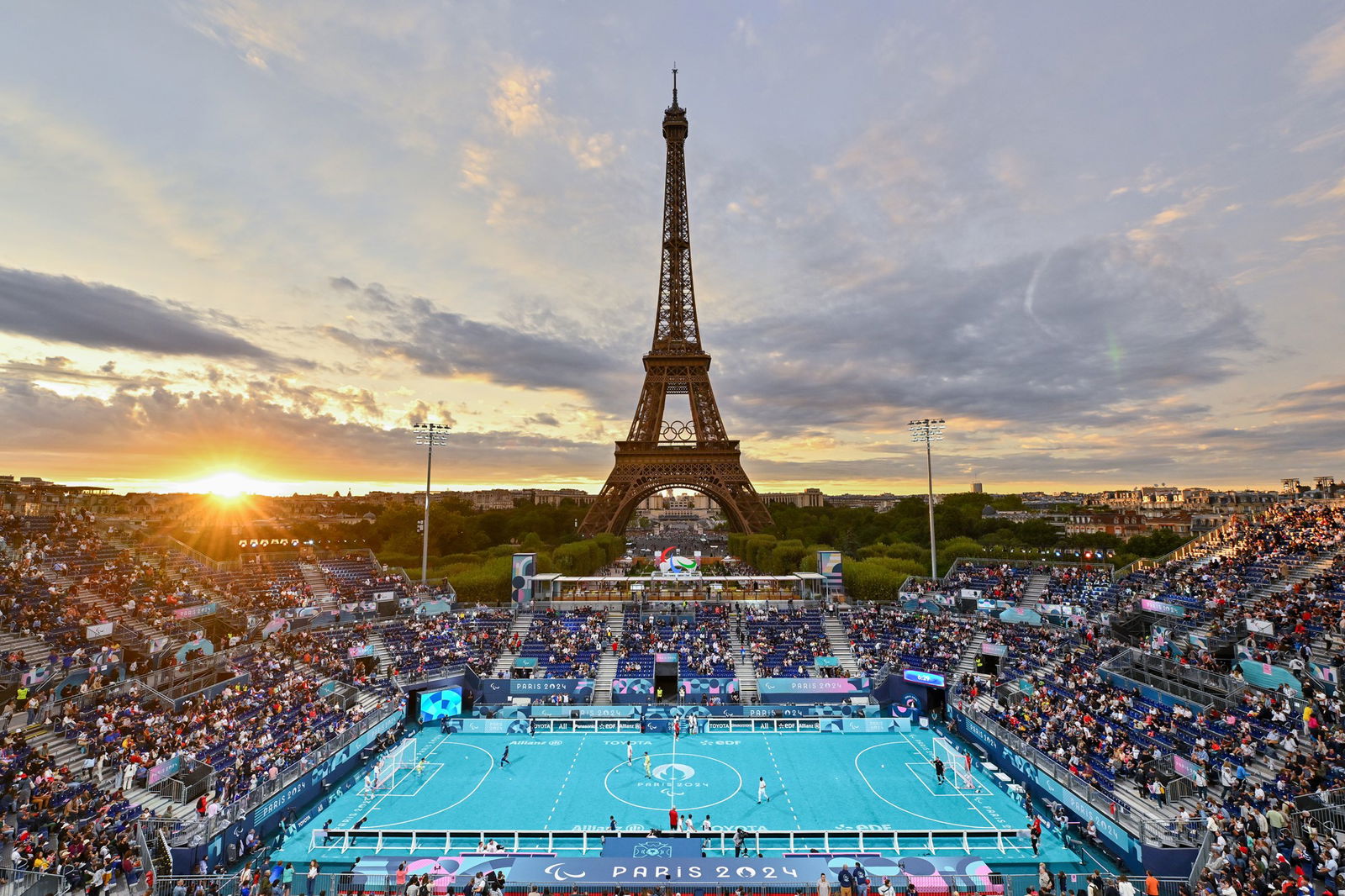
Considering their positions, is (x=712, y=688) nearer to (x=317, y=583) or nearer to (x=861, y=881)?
(x=861, y=881)

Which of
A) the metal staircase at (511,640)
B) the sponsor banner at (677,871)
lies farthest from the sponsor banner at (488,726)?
the sponsor banner at (677,871)

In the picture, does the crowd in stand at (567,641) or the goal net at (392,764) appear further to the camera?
the crowd in stand at (567,641)

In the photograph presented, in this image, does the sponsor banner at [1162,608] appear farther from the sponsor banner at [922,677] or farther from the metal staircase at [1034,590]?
the sponsor banner at [922,677]

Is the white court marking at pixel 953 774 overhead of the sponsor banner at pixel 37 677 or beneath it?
beneath

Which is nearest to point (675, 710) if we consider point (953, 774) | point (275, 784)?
point (953, 774)

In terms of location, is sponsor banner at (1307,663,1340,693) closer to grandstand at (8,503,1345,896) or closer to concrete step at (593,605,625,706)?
grandstand at (8,503,1345,896)

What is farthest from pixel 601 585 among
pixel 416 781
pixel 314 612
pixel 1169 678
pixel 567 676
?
pixel 1169 678
